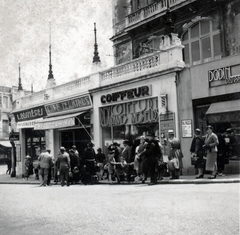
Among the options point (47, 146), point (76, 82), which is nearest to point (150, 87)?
point (76, 82)

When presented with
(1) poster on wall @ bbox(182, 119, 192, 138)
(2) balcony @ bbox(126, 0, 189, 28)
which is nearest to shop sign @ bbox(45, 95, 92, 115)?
(2) balcony @ bbox(126, 0, 189, 28)

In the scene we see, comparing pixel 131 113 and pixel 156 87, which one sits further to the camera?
pixel 131 113

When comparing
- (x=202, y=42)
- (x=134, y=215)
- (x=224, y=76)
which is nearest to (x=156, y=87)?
(x=224, y=76)

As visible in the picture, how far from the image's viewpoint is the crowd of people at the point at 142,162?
478 inches

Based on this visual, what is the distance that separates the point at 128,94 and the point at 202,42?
4.80m

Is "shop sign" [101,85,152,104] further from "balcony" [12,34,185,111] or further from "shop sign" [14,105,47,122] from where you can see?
"shop sign" [14,105,47,122]

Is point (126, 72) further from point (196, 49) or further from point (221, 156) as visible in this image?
point (221, 156)

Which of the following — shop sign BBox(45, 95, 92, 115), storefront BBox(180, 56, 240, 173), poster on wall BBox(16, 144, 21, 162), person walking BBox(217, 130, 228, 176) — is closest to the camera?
person walking BBox(217, 130, 228, 176)

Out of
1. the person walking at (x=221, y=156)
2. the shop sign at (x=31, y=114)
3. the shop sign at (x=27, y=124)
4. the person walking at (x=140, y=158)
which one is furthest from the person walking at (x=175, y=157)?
the shop sign at (x=27, y=124)

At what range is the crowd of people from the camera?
478 inches

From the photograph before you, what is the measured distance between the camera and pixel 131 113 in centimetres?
1745

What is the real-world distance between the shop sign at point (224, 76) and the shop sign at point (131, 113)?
9.70ft

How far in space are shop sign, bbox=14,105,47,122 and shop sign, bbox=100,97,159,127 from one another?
652 centimetres

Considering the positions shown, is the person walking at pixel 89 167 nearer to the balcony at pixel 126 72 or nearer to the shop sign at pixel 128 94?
the shop sign at pixel 128 94
